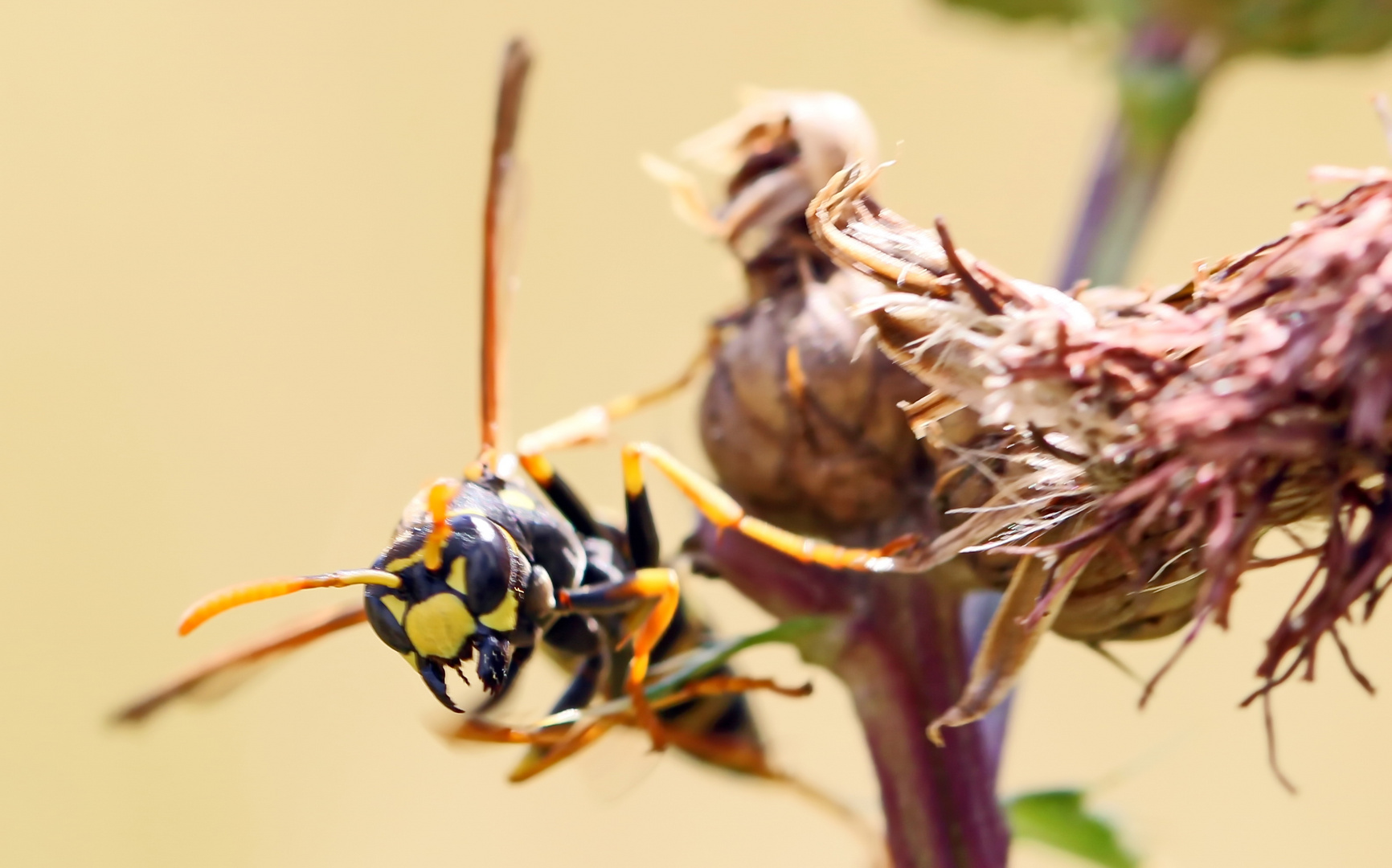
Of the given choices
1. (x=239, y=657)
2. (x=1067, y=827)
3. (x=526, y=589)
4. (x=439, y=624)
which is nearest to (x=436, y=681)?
(x=439, y=624)

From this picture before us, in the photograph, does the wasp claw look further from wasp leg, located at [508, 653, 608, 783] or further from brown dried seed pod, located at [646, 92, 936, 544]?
brown dried seed pod, located at [646, 92, 936, 544]

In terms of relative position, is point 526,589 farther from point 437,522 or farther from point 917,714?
point 917,714

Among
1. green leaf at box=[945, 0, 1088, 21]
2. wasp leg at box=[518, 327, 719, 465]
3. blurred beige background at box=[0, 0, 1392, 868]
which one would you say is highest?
green leaf at box=[945, 0, 1088, 21]

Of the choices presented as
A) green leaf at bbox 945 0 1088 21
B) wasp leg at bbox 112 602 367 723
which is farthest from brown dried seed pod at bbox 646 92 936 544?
green leaf at bbox 945 0 1088 21

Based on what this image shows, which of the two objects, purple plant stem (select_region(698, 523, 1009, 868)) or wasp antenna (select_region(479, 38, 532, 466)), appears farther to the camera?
wasp antenna (select_region(479, 38, 532, 466))

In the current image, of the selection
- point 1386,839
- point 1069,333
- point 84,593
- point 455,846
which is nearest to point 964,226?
point 1386,839
